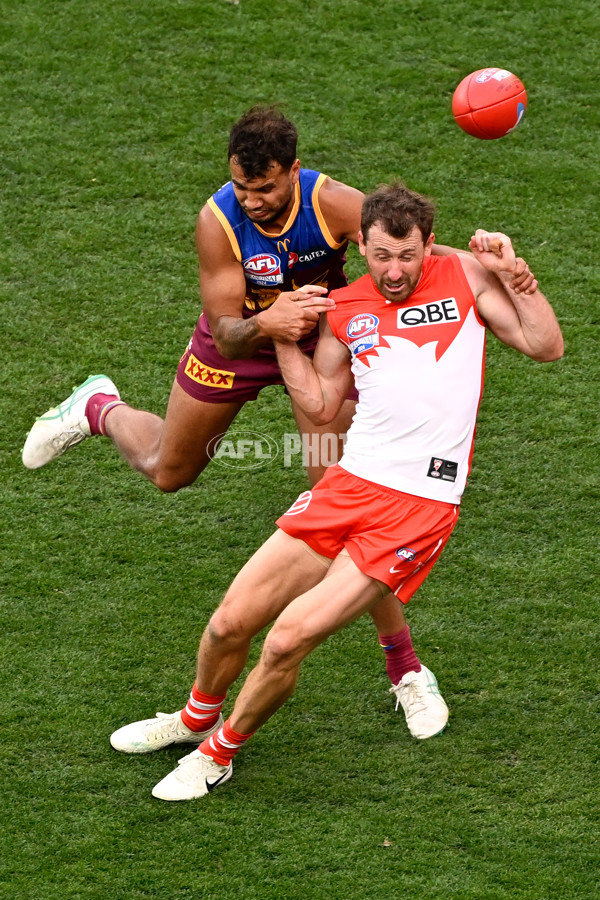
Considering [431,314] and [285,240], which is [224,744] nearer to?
[431,314]

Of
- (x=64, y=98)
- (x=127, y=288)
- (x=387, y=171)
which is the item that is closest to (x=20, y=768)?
(x=127, y=288)

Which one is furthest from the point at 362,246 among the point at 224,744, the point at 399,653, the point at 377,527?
the point at 224,744

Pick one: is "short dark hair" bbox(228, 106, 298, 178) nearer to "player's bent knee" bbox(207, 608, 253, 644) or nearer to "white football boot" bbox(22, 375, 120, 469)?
"player's bent knee" bbox(207, 608, 253, 644)

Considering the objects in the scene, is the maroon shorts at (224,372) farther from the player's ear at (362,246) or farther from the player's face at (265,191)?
the player's ear at (362,246)

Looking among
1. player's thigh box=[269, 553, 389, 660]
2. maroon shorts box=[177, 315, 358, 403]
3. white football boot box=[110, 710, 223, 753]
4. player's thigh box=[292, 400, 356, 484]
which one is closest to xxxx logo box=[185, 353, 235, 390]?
maroon shorts box=[177, 315, 358, 403]

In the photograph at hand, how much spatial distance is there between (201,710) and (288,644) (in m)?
0.79

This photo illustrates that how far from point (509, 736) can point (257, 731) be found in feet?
3.58

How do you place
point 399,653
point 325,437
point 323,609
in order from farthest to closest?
point 325,437 → point 399,653 → point 323,609

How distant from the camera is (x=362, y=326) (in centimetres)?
532

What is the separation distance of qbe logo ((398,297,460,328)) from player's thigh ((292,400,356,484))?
31.9 inches

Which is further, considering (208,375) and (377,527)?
(208,375)

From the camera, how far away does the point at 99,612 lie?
6430mm

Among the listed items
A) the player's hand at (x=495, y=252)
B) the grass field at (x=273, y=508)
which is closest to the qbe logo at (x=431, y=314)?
the player's hand at (x=495, y=252)

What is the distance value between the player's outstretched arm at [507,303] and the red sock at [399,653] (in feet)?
4.67
